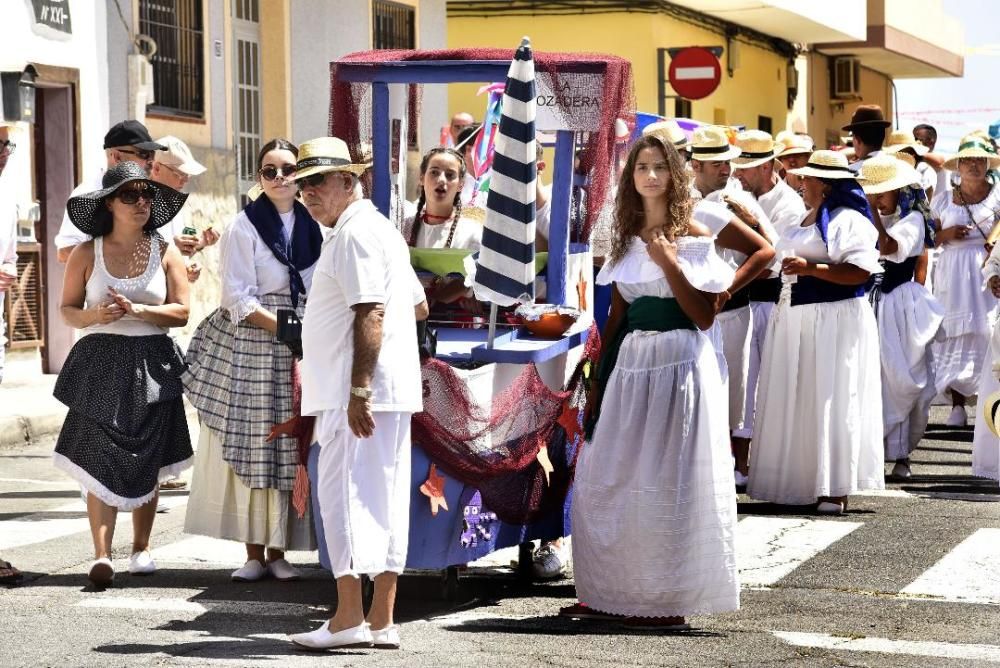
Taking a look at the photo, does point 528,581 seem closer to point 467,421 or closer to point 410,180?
point 467,421

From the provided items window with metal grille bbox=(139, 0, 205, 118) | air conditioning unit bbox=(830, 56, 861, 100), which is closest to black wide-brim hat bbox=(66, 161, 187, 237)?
window with metal grille bbox=(139, 0, 205, 118)

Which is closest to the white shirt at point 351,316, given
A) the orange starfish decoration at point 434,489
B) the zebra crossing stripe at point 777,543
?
the orange starfish decoration at point 434,489

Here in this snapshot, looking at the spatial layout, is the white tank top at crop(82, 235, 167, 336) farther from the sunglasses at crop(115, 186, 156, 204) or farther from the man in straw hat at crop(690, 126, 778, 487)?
the man in straw hat at crop(690, 126, 778, 487)

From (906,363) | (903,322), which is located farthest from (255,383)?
(903,322)

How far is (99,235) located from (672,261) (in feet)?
8.79

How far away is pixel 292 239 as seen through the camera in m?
8.67

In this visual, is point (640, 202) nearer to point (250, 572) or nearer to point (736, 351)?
point (250, 572)

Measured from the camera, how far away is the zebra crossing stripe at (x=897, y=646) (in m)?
7.13

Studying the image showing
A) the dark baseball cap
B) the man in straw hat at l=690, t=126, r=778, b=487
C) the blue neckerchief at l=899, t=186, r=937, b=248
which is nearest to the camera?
the man in straw hat at l=690, t=126, r=778, b=487

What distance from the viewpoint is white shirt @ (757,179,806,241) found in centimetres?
1166

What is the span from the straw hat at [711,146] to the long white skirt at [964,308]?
5645 millimetres

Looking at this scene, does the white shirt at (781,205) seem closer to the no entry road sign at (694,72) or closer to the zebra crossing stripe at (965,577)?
the zebra crossing stripe at (965,577)

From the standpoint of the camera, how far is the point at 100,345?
8594mm

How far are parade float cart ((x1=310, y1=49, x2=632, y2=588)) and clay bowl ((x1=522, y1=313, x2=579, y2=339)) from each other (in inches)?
1.1
